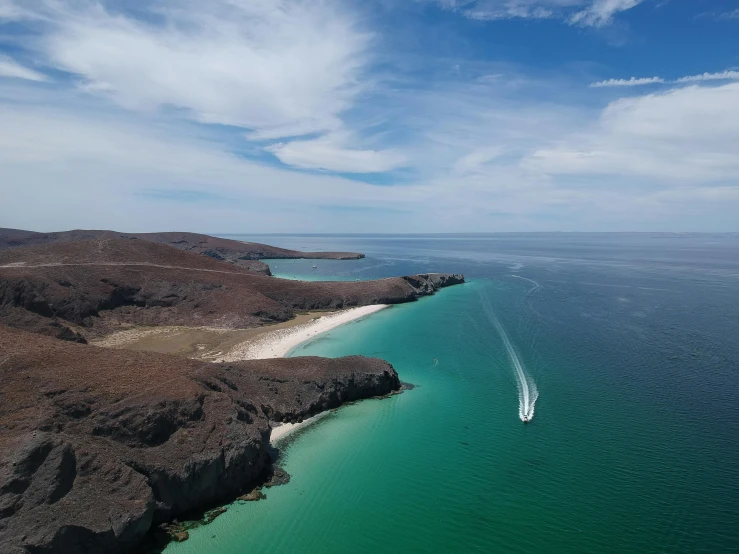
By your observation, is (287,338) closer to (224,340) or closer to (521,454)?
(224,340)

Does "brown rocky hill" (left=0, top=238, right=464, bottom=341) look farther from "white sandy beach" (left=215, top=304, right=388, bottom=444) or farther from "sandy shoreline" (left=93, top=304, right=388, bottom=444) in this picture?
"white sandy beach" (left=215, top=304, right=388, bottom=444)

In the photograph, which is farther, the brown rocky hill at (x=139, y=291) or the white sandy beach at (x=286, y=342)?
the brown rocky hill at (x=139, y=291)

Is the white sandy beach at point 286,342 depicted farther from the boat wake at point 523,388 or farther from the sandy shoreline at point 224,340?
the boat wake at point 523,388

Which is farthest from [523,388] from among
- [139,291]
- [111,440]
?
[139,291]

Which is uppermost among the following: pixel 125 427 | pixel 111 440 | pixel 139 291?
pixel 139 291

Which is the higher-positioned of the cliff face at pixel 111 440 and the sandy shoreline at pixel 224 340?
the cliff face at pixel 111 440

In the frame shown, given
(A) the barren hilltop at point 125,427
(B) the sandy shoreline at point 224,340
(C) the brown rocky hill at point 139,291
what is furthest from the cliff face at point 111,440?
(C) the brown rocky hill at point 139,291
